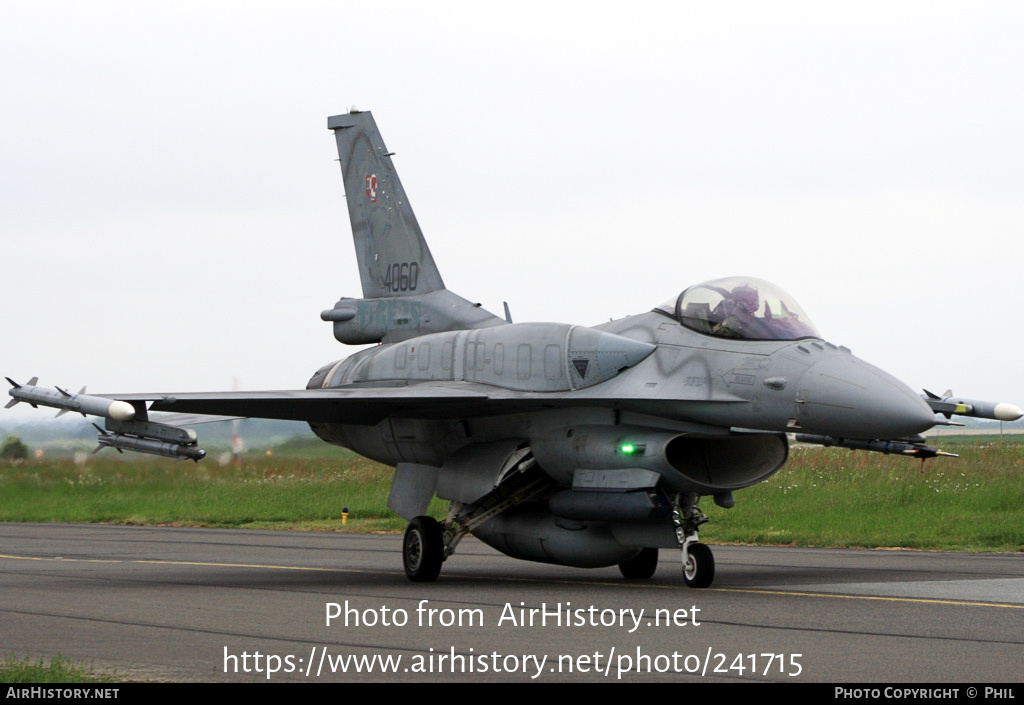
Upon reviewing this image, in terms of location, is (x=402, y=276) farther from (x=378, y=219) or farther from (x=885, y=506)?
(x=885, y=506)

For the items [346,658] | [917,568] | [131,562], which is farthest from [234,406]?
[917,568]

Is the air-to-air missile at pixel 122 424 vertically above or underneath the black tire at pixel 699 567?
above

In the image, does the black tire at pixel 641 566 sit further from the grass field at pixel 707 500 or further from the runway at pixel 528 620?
the grass field at pixel 707 500

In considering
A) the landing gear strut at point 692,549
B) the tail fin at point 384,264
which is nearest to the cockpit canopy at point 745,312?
the landing gear strut at point 692,549

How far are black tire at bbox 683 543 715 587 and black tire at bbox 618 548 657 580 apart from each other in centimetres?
181

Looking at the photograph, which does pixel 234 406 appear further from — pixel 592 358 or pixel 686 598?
pixel 686 598

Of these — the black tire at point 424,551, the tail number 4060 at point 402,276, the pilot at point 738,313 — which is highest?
the tail number 4060 at point 402,276

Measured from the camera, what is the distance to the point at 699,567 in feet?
41.3

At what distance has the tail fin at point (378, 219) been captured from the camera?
59.7 feet

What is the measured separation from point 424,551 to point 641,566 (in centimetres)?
229

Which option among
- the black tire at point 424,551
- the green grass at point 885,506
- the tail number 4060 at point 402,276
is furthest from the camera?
the green grass at point 885,506

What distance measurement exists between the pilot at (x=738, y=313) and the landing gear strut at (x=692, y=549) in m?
1.58

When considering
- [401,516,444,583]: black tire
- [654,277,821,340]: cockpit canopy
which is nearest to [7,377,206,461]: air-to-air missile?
[401,516,444,583]: black tire
